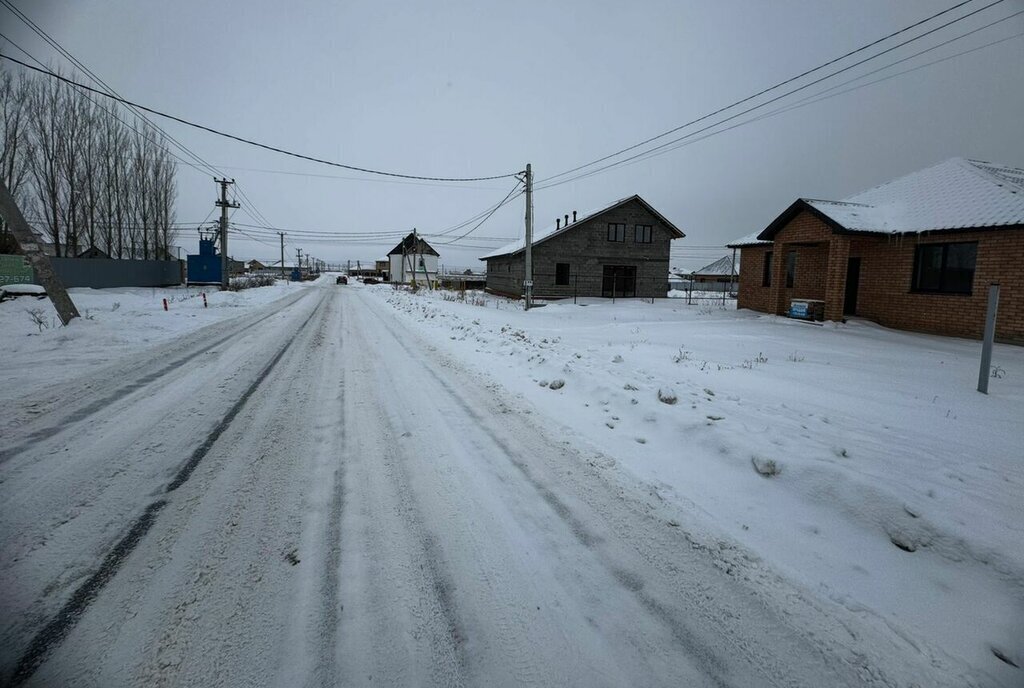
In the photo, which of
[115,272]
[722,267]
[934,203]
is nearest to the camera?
[934,203]

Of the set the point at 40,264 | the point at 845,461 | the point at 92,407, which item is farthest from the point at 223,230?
the point at 845,461

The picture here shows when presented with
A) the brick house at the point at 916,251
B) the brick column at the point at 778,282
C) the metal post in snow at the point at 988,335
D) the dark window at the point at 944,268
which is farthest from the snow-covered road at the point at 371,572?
the brick column at the point at 778,282

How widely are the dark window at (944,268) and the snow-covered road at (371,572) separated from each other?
54.7ft

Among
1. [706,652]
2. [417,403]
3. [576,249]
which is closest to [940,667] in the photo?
[706,652]

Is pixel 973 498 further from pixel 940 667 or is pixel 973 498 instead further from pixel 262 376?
pixel 262 376

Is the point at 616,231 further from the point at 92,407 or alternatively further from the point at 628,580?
the point at 628,580

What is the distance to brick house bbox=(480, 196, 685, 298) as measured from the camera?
97.7ft

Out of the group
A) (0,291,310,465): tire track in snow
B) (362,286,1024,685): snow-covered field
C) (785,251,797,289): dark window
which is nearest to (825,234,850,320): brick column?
(785,251,797,289): dark window

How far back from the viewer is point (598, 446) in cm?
471

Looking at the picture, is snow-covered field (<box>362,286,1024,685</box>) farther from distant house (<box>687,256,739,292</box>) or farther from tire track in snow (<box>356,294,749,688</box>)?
distant house (<box>687,256,739,292</box>)

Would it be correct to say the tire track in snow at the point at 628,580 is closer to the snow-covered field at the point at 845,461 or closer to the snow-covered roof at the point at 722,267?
the snow-covered field at the point at 845,461

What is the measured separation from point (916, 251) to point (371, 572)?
782 inches

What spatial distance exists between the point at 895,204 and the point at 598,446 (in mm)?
20164

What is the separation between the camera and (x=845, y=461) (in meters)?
4.05
